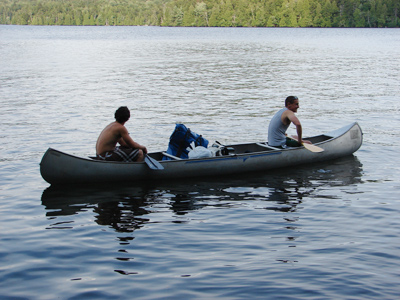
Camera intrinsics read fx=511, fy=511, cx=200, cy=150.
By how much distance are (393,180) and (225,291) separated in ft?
24.2

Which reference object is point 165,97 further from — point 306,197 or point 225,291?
point 225,291

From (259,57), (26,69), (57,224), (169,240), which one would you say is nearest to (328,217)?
(169,240)

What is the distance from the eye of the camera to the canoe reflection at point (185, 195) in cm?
1035

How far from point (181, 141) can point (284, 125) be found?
9.43 feet

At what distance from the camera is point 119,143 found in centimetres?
1180

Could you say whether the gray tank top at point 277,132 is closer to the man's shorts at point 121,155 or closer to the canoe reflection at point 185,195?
the canoe reflection at point 185,195

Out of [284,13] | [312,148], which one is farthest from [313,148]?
[284,13]

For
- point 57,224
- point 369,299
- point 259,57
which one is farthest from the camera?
point 259,57

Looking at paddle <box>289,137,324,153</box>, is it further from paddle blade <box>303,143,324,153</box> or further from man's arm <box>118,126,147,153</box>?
man's arm <box>118,126,147,153</box>

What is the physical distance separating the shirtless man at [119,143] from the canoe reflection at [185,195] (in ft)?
2.32

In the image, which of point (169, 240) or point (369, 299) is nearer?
point (369, 299)

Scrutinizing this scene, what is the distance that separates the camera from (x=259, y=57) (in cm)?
5269

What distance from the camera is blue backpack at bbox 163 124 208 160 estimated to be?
1282 cm

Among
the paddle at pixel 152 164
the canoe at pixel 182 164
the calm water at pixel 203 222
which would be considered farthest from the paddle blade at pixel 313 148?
the paddle at pixel 152 164
